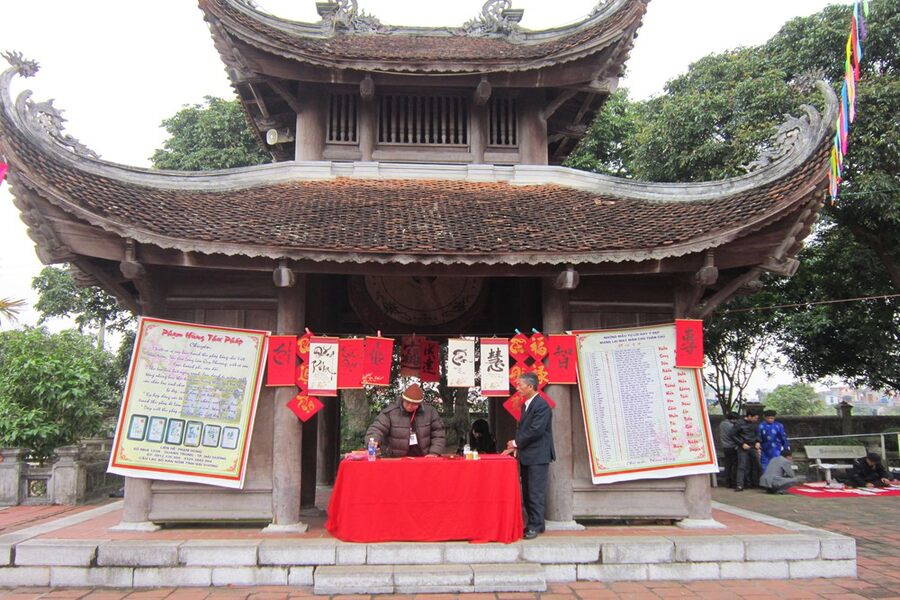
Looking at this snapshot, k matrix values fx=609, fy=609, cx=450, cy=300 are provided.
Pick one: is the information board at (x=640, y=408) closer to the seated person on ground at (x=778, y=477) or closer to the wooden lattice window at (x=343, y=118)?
the wooden lattice window at (x=343, y=118)

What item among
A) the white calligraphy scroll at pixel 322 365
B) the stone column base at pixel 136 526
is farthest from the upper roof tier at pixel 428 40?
the stone column base at pixel 136 526

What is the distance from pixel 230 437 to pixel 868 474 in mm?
13126

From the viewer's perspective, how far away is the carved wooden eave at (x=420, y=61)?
855cm

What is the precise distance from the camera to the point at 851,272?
16578 mm

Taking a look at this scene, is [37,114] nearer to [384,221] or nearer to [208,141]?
[384,221]

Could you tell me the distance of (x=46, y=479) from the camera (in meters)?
11.4

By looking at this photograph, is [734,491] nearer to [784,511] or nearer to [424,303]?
[784,511]

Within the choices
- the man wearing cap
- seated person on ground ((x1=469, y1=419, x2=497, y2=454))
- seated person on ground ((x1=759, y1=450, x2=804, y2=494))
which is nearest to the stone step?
the man wearing cap

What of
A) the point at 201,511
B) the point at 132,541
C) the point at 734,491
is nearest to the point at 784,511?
the point at 734,491

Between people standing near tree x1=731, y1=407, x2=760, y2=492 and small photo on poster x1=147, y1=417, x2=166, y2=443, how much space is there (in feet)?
37.4

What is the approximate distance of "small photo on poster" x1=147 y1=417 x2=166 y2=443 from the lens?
22.1ft

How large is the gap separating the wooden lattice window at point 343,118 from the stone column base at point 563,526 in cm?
613

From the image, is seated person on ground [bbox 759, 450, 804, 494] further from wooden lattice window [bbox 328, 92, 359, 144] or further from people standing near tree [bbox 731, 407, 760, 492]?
wooden lattice window [bbox 328, 92, 359, 144]

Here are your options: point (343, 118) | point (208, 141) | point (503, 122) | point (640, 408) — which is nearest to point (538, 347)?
point (640, 408)
